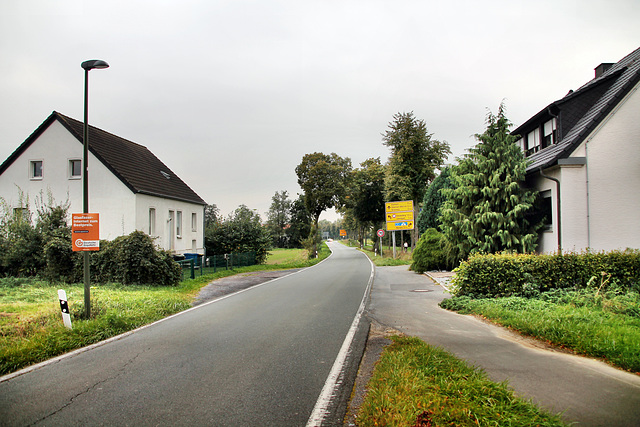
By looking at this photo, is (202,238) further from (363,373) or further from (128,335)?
(363,373)

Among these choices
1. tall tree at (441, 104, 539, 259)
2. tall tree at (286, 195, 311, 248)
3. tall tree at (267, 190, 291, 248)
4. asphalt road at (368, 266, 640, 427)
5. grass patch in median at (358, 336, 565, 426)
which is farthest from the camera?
tall tree at (267, 190, 291, 248)

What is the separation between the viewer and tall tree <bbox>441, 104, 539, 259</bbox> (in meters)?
13.5

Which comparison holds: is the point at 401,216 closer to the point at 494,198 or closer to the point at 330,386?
the point at 494,198

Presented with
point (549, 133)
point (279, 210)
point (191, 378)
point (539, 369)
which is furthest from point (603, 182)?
point (279, 210)

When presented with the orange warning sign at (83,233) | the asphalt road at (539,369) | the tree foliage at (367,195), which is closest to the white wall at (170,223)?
the orange warning sign at (83,233)

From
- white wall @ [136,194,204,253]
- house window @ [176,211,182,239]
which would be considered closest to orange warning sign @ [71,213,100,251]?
white wall @ [136,194,204,253]

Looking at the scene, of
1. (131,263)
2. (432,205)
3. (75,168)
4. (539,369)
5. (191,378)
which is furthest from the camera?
(432,205)

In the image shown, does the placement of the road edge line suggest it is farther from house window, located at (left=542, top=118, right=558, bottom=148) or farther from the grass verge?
house window, located at (left=542, top=118, right=558, bottom=148)

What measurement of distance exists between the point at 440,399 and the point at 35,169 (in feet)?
91.3

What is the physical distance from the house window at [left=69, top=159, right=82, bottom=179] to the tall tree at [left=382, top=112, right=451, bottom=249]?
22.2m

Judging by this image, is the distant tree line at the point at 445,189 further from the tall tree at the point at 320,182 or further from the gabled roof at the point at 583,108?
the gabled roof at the point at 583,108

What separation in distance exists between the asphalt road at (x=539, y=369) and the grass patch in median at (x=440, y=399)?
40cm

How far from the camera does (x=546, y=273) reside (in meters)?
10.2

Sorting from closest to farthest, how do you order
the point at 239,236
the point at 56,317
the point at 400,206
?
the point at 56,317
the point at 239,236
the point at 400,206
